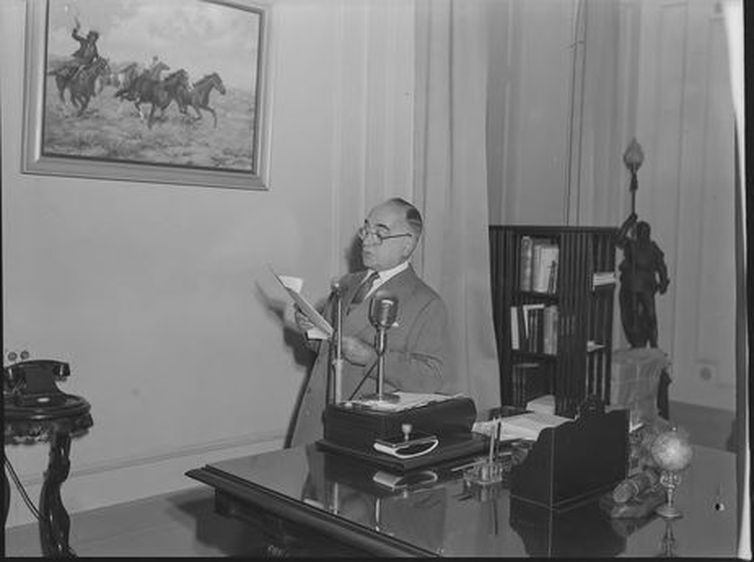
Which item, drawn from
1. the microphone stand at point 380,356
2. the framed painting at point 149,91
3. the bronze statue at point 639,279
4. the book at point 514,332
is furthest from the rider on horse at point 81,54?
the bronze statue at point 639,279

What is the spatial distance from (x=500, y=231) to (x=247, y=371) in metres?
1.73

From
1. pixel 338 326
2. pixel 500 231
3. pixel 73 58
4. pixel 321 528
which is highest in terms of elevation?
pixel 73 58

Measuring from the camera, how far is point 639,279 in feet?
17.9

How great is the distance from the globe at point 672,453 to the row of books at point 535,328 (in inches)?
119

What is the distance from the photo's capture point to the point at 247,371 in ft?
14.0

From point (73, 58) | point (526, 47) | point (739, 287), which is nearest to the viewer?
point (739, 287)

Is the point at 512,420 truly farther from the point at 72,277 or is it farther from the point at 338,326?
the point at 72,277

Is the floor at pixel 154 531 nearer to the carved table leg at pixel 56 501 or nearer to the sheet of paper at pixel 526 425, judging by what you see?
the carved table leg at pixel 56 501

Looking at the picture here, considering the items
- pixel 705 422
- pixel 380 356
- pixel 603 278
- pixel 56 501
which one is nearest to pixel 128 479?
pixel 56 501

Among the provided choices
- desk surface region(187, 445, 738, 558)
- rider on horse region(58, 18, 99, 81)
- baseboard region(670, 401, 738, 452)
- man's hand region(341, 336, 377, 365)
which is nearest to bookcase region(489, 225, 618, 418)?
baseboard region(670, 401, 738, 452)

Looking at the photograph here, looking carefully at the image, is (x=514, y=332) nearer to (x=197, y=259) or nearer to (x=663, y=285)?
(x=663, y=285)

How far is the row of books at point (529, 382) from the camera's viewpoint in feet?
16.4

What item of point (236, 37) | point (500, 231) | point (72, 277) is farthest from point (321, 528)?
point (500, 231)

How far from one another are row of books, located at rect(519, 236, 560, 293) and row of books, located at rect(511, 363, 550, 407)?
17.9 inches
